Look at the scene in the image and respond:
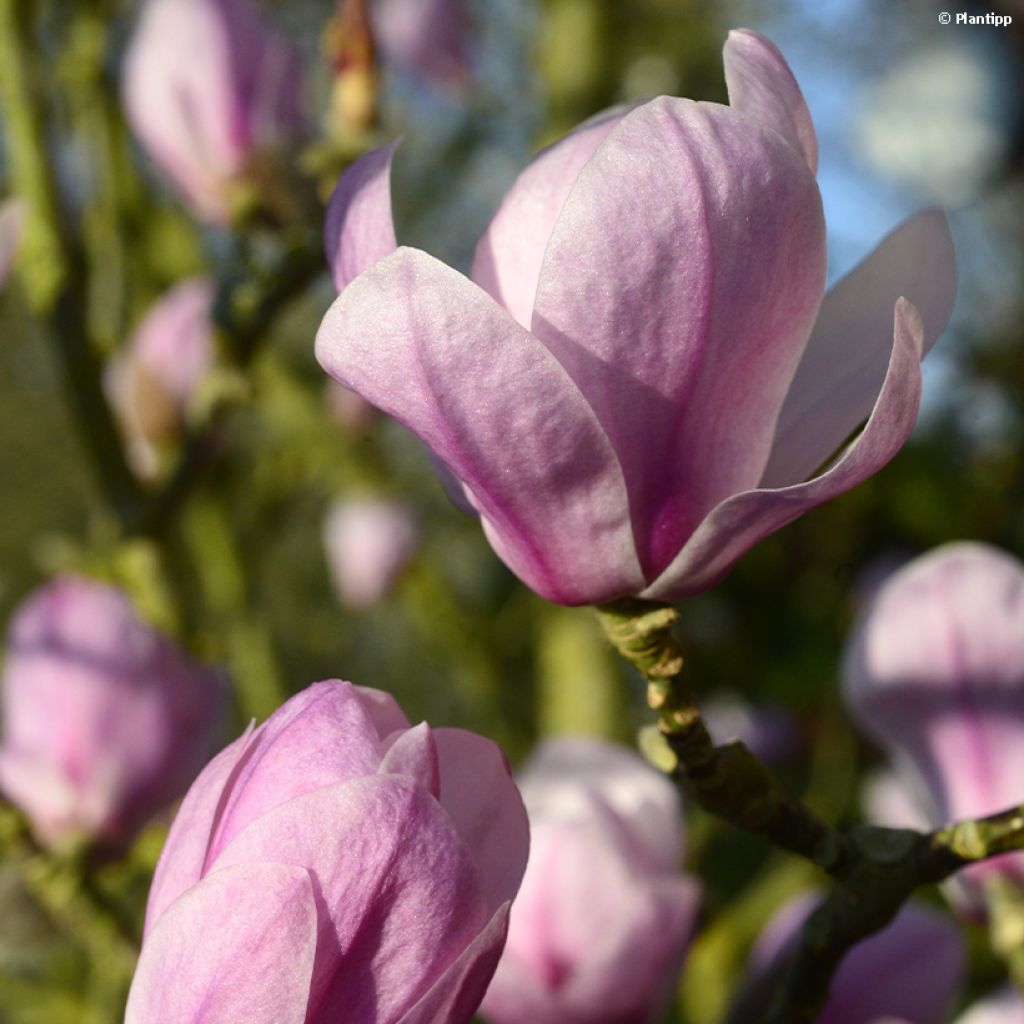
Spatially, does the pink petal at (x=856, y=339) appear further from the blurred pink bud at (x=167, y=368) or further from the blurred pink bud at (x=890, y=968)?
the blurred pink bud at (x=167, y=368)

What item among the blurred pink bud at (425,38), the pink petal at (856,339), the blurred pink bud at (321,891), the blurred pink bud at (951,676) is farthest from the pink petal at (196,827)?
the blurred pink bud at (425,38)

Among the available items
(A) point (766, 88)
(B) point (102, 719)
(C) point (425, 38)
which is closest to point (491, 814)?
(A) point (766, 88)

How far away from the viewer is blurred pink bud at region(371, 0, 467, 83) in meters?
1.08

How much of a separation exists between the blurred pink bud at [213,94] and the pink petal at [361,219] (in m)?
0.34

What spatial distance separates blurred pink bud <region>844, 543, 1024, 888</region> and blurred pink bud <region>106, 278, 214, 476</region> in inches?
15.2

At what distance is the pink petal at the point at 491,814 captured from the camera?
248 mm

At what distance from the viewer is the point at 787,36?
1911 mm

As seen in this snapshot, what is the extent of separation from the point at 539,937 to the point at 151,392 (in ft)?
1.24

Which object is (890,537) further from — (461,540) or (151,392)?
(151,392)

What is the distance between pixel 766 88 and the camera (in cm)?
25

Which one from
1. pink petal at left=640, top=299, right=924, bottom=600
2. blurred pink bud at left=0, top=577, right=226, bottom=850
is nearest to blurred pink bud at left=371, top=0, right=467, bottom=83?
Result: blurred pink bud at left=0, top=577, right=226, bottom=850

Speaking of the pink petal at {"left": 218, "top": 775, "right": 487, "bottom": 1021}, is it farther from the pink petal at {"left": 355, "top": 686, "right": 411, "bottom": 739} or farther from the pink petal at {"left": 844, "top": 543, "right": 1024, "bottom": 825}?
the pink petal at {"left": 844, "top": 543, "right": 1024, "bottom": 825}

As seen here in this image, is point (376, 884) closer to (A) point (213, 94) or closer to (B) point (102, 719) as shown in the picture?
(B) point (102, 719)

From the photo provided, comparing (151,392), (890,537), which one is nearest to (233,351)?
(151,392)
